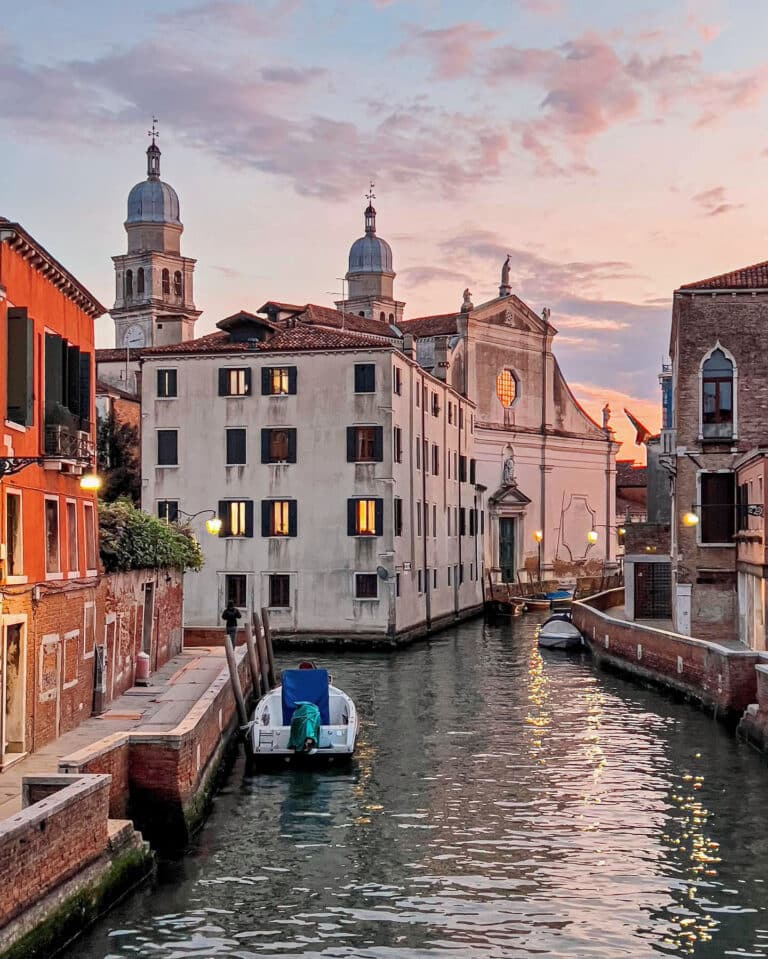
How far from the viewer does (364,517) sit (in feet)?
130

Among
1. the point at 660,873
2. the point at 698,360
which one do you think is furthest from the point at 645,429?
the point at 660,873

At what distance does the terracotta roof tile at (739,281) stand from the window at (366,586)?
41.6 ft

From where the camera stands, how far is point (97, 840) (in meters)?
12.5

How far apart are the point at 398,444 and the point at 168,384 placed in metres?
7.38

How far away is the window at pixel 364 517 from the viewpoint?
39594 mm

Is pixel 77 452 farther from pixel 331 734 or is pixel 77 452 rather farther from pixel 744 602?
pixel 744 602

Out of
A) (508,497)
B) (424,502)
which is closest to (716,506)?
(424,502)

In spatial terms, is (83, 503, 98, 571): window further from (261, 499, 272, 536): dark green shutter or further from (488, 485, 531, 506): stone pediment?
(488, 485, 531, 506): stone pediment

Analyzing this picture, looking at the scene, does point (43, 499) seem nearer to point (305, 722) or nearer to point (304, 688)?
point (305, 722)

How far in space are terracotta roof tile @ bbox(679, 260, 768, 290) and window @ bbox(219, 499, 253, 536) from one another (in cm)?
1470

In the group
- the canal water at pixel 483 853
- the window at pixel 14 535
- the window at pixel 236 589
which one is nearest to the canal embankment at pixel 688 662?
the canal water at pixel 483 853

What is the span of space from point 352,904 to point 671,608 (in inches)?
1129

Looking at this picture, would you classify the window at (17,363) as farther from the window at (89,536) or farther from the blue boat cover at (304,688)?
the blue boat cover at (304,688)

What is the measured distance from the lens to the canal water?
12391mm
